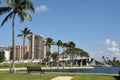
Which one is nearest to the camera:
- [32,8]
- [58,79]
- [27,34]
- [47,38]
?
[58,79]

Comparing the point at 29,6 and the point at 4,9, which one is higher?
the point at 29,6

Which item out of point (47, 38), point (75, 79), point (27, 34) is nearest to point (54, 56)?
point (47, 38)

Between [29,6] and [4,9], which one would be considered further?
[4,9]

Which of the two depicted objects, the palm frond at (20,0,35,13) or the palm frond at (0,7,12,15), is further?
the palm frond at (0,7,12,15)

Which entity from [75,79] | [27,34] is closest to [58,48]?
[27,34]

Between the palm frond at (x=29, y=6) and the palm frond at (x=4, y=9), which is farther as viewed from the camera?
the palm frond at (x=4, y=9)

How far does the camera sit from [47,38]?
146 meters

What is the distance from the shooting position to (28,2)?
1822 inches

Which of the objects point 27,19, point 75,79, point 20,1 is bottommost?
point 75,79

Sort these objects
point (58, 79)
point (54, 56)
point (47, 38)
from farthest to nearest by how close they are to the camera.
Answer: point (54, 56)
point (47, 38)
point (58, 79)

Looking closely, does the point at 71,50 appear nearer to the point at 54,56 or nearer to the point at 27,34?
the point at 54,56

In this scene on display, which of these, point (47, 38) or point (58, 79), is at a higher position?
point (47, 38)

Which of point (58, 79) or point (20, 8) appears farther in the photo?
point (20, 8)

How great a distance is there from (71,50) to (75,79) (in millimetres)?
144036
